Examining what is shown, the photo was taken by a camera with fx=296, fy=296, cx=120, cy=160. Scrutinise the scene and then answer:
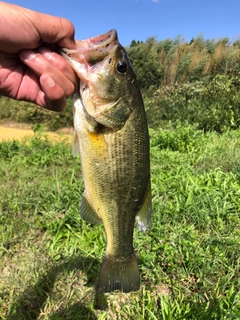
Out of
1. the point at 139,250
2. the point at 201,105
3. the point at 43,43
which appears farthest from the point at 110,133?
the point at 201,105

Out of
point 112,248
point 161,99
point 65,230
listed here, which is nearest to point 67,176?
point 65,230

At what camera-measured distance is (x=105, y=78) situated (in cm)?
154

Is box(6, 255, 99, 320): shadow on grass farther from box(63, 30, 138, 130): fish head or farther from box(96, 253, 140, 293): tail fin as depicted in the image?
box(63, 30, 138, 130): fish head

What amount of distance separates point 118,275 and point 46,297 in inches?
50.2

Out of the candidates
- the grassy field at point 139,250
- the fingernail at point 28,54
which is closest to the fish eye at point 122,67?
the fingernail at point 28,54

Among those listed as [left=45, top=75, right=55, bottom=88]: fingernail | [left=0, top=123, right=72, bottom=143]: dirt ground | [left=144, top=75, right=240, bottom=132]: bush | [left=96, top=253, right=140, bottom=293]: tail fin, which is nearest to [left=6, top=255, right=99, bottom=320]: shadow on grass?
[left=96, top=253, right=140, bottom=293]: tail fin

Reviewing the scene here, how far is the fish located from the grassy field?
1.20 m

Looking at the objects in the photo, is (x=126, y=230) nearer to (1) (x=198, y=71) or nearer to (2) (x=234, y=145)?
(2) (x=234, y=145)

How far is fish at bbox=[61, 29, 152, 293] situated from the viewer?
1.53 m

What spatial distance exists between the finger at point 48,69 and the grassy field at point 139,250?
1.89 meters

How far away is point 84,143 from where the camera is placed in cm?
160

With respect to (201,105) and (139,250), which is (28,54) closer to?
(139,250)

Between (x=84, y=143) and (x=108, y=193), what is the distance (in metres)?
0.31

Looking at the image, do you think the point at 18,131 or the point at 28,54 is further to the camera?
the point at 18,131
